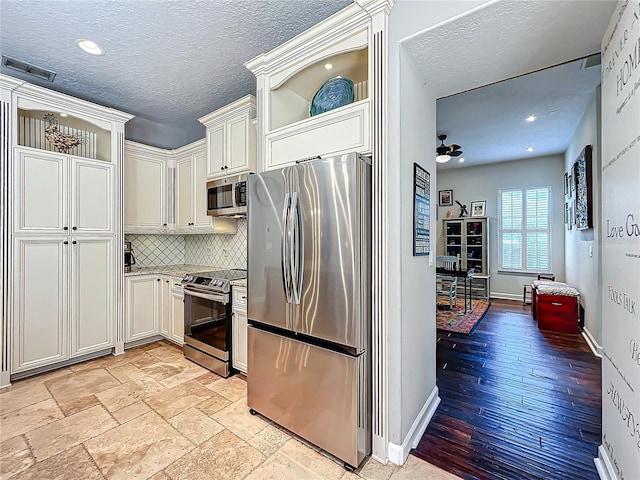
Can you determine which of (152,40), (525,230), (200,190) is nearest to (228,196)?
(200,190)

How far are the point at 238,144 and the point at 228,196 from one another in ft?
1.79

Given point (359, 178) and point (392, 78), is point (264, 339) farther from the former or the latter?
point (392, 78)

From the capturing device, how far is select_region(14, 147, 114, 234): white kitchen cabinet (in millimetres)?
2732

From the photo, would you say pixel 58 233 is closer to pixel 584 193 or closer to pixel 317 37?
pixel 317 37

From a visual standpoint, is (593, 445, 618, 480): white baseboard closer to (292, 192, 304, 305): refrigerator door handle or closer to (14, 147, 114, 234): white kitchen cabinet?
(292, 192, 304, 305): refrigerator door handle

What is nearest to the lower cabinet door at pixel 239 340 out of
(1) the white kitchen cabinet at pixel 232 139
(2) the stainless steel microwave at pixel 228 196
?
(2) the stainless steel microwave at pixel 228 196

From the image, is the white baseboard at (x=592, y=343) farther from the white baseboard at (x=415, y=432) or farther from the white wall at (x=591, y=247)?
the white baseboard at (x=415, y=432)

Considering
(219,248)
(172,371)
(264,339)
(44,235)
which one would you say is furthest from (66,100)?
(264,339)

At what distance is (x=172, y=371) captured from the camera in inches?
117

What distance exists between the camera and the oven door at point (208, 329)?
282cm

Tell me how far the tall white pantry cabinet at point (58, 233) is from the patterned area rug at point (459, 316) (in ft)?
14.1

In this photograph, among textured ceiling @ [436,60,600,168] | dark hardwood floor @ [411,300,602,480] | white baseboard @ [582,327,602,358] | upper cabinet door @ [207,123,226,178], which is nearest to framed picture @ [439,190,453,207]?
textured ceiling @ [436,60,600,168]

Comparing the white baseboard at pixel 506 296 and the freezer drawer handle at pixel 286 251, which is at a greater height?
the freezer drawer handle at pixel 286 251

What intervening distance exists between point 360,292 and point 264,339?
2.87 feet
